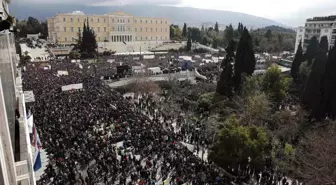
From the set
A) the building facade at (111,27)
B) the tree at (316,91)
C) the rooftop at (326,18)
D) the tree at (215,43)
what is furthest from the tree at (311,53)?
the building facade at (111,27)

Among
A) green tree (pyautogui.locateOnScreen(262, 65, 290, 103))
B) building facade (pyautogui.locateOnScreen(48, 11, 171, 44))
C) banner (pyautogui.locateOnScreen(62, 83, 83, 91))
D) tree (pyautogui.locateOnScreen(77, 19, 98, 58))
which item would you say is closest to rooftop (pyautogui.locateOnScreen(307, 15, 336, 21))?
green tree (pyautogui.locateOnScreen(262, 65, 290, 103))

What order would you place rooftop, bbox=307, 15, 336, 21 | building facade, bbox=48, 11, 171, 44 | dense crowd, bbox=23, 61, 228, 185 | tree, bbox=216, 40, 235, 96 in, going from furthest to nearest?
building facade, bbox=48, 11, 171, 44, rooftop, bbox=307, 15, 336, 21, tree, bbox=216, 40, 235, 96, dense crowd, bbox=23, 61, 228, 185

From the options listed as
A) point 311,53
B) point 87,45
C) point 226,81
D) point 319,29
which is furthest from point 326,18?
point 87,45

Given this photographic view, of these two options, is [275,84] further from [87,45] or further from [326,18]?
[326,18]

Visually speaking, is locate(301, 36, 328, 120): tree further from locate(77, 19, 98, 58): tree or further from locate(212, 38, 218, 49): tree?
locate(212, 38, 218, 49): tree

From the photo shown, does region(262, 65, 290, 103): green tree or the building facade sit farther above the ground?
the building facade

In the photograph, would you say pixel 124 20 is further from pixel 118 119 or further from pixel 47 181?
pixel 47 181
